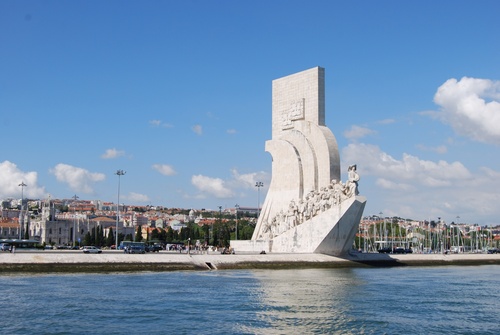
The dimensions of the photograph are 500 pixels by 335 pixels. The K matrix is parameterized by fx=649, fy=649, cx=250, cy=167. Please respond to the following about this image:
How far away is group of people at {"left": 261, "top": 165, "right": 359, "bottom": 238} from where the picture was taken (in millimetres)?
33531

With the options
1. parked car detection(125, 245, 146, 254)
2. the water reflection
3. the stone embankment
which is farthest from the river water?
parked car detection(125, 245, 146, 254)

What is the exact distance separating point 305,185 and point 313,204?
11.3ft

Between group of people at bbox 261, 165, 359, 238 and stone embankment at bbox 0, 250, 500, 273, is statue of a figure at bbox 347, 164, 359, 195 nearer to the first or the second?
group of people at bbox 261, 165, 359, 238

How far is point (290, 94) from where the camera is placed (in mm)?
40125

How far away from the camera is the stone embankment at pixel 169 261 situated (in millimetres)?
25906

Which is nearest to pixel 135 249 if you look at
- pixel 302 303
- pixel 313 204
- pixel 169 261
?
pixel 169 261

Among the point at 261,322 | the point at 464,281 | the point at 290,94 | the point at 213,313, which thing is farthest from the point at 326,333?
the point at 290,94

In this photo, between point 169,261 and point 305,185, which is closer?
point 169,261

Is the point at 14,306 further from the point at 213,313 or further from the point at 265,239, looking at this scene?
the point at 265,239

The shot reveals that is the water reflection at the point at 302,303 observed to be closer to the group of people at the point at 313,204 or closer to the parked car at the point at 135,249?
the group of people at the point at 313,204

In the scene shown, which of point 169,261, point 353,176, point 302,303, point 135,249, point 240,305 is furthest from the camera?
point 135,249

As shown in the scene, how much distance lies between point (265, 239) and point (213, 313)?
21567mm

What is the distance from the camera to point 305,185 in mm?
38312

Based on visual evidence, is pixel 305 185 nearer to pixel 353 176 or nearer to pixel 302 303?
pixel 353 176
